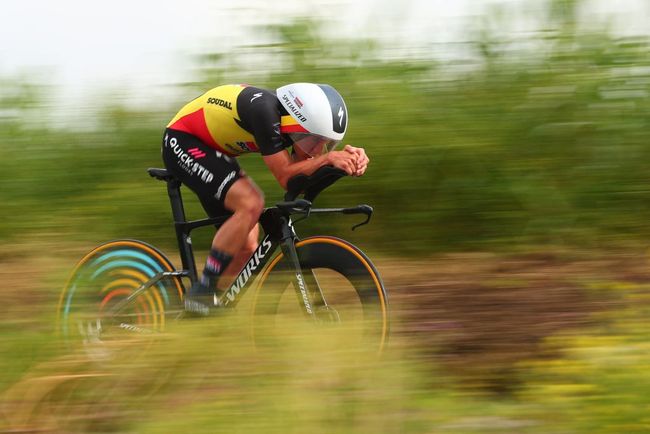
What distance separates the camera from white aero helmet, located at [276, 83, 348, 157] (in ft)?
16.2

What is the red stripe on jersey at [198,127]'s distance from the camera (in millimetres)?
5332

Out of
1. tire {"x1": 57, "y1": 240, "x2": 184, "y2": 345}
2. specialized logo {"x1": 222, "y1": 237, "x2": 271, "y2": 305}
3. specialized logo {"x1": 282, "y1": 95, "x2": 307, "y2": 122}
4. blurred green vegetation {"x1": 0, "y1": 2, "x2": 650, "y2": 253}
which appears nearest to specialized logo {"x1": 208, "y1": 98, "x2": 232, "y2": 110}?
specialized logo {"x1": 282, "y1": 95, "x2": 307, "y2": 122}

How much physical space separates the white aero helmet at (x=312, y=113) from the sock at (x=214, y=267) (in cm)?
73

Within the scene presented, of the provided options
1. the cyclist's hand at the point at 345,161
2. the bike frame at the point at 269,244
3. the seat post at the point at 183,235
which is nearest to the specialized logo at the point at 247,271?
the bike frame at the point at 269,244

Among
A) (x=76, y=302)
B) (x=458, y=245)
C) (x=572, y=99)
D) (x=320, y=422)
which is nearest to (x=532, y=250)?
(x=458, y=245)

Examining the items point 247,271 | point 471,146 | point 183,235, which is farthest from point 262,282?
point 471,146

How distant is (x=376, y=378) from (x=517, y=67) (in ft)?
13.5

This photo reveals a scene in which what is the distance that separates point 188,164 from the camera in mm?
5320

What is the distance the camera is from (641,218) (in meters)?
6.91

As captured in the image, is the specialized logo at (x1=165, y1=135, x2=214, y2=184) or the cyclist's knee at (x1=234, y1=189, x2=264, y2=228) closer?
the cyclist's knee at (x1=234, y1=189, x2=264, y2=228)

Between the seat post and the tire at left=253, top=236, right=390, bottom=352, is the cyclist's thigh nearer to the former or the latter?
the seat post

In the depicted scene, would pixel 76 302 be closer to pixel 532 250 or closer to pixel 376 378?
pixel 376 378

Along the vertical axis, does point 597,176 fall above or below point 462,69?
below

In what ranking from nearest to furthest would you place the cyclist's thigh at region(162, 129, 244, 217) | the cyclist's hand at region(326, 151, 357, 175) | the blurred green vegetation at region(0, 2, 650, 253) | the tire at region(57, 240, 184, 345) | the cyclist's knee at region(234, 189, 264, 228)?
the cyclist's hand at region(326, 151, 357, 175) → the cyclist's knee at region(234, 189, 264, 228) → the cyclist's thigh at region(162, 129, 244, 217) → the tire at region(57, 240, 184, 345) → the blurred green vegetation at region(0, 2, 650, 253)
